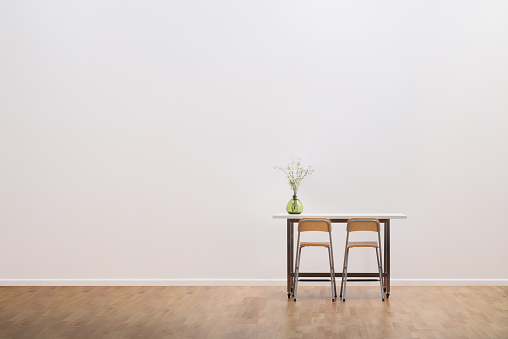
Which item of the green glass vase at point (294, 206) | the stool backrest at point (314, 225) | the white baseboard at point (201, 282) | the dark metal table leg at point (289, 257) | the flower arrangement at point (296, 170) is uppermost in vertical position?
the flower arrangement at point (296, 170)

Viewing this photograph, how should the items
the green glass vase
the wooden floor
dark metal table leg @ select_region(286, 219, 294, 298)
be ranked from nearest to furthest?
the wooden floor
dark metal table leg @ select_region(286, 219, 294, 298)
the green glass vase

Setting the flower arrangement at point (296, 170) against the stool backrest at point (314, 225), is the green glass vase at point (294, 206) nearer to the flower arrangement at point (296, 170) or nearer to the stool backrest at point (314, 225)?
the stool backrest at point (314, 225)

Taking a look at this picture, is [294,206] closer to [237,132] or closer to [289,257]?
[289,257]

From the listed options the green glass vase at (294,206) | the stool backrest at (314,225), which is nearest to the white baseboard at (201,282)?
the green glass vase at (294,206)

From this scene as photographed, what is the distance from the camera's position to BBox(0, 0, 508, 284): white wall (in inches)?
278

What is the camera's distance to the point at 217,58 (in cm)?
724

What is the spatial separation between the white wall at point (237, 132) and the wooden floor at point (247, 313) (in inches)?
18.4

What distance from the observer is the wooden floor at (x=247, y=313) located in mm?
4844

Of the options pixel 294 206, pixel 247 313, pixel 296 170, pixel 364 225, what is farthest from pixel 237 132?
pixel 247 313

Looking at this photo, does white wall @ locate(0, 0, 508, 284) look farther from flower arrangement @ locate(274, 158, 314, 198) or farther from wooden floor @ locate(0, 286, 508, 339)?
wooden floor @ locate(0, 286, 508, 339)

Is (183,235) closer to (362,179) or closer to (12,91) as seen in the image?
(362,179)

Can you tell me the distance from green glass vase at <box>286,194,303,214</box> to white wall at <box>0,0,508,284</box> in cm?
57

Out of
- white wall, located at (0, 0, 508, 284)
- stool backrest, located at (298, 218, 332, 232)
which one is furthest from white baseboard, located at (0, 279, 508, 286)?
stool backrest, located at (298, 218, 332, 232)

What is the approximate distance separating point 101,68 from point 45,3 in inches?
40.2
